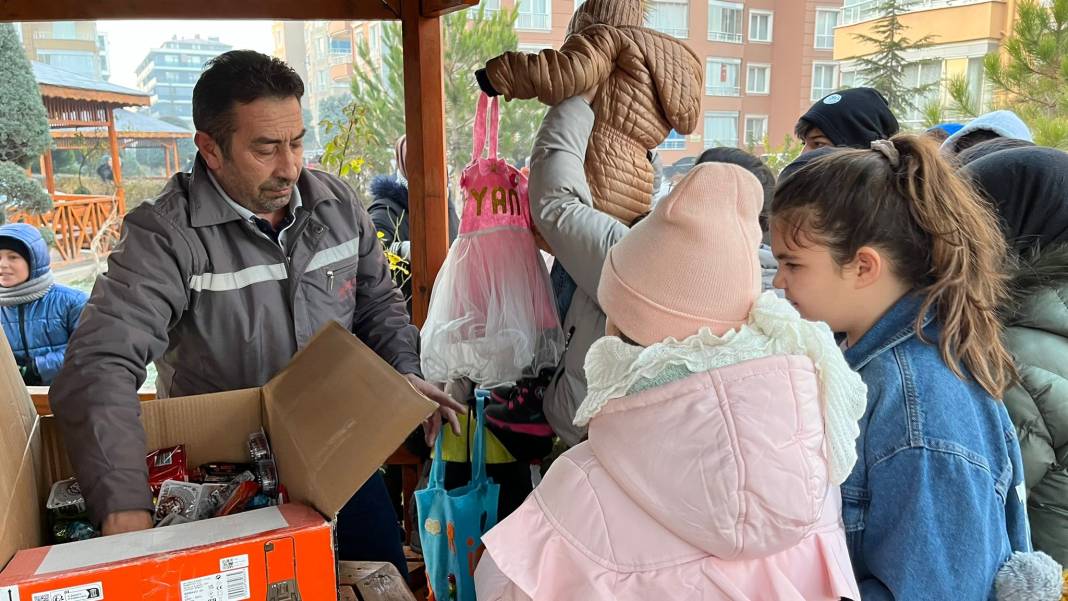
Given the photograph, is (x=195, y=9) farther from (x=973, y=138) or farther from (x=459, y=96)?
(x=459, y=96)

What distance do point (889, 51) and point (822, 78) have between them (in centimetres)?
144

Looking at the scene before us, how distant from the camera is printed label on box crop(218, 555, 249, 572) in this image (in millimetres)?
863

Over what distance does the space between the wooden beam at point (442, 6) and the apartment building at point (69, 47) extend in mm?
3259

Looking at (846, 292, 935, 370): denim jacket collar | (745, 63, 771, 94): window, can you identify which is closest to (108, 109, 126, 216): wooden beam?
(846, 292, 935, 370): denim jacket collar

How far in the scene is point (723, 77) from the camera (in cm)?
690

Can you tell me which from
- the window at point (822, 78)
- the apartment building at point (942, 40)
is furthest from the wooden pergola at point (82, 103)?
the window at point (822, 78)

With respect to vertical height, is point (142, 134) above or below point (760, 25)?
below

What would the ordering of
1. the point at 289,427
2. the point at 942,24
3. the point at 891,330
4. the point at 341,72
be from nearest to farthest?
1. the point at 891,330
2. the point at 289,427
3. the point at 942,24
4. the point at 341,72

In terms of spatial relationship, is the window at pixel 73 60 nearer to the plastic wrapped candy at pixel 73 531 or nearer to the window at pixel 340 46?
the window at pixel 340 46

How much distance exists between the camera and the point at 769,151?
5.89 m

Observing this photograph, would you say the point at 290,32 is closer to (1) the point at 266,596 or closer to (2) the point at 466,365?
(2) the point at 466,365

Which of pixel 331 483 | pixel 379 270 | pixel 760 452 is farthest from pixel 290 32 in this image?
pixel 760 452

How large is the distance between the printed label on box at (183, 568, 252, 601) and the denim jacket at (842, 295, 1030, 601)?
0.81 m

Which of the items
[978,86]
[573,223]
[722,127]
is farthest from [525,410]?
[722,127]
